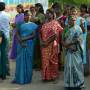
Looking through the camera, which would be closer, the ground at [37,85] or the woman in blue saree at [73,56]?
the woman in blue saree at [73,56]

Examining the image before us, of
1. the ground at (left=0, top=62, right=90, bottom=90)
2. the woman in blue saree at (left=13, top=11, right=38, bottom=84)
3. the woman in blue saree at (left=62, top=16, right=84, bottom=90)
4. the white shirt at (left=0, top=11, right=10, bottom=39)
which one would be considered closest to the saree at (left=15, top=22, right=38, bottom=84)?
the woman in blue saree at (left=13, top=11, right=38, bottom=84)

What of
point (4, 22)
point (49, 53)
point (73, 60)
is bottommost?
point (73, 60)

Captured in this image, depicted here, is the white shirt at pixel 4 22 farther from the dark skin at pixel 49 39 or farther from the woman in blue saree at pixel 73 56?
the woman in blue saree at pixel 73 56

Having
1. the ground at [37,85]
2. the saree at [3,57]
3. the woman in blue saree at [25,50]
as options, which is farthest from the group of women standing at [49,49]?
the saree at [3,57]

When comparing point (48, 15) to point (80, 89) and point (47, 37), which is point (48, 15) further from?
point (80, 89)

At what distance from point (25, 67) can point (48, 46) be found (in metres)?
0.70

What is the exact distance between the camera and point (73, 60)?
28.5ft

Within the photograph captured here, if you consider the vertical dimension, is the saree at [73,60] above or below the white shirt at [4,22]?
below

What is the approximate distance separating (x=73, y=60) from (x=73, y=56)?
0.27 ft

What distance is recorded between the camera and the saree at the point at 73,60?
859 cm

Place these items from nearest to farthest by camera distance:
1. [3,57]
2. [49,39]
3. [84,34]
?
[49,39]
[3,57]
[84,34]

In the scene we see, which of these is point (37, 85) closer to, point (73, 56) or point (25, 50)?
point (25, 50)

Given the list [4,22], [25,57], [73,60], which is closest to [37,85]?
[25,57]

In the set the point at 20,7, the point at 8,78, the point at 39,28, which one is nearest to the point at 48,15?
the point at 39,28
